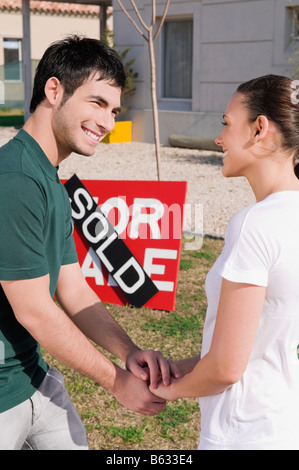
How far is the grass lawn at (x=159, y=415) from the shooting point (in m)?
3.87

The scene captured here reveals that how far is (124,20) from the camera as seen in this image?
18109 mm

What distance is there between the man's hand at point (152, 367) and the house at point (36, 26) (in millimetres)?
29445

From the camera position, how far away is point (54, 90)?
2367mm

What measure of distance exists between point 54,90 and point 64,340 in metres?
0.94

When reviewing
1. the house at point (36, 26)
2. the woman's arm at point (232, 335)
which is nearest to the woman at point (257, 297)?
the woman's arm at point (232, 335)

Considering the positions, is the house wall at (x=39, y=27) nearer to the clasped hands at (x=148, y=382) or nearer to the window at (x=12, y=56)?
the window at (x=12, y=56)

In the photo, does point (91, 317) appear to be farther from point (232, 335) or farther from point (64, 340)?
point (232, 335)

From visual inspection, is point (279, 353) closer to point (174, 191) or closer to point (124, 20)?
point (174, 191)

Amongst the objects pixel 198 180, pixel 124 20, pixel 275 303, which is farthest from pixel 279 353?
pixel 124 20

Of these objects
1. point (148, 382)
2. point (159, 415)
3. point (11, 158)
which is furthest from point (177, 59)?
point (11, 158)

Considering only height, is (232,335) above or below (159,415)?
above

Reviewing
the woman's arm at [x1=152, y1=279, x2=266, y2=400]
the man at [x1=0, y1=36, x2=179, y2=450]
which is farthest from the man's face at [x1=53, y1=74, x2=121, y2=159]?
the woman's arm at [x1=152, y1=279, x2=266, y2=400]
